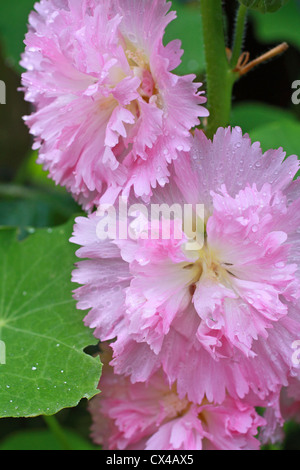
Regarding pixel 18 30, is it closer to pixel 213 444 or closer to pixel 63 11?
pixel 63 11

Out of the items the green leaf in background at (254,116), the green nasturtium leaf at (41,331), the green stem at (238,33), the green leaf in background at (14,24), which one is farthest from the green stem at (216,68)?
the green leaf in background at (14,24)

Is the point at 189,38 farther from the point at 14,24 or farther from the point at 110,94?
the point at 110,94

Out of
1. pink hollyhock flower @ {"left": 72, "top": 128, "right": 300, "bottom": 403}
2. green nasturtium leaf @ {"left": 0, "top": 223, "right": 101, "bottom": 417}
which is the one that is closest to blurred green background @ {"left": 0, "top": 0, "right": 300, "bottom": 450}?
green nasturtium leaf @ {"left": 0, "top": 223, "right": 101, "bottom": 417}

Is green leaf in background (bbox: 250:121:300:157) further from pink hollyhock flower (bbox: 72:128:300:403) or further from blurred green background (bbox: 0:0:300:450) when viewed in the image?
pink hollyhock flower (bbox: 72:128:300:403)

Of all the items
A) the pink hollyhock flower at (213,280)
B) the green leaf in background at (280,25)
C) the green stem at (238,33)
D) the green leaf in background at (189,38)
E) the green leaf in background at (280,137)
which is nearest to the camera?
the pink hollyhock flower at (213,280)

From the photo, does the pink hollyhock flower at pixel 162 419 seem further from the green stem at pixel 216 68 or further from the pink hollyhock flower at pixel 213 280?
the green stem at pixel 216 68
